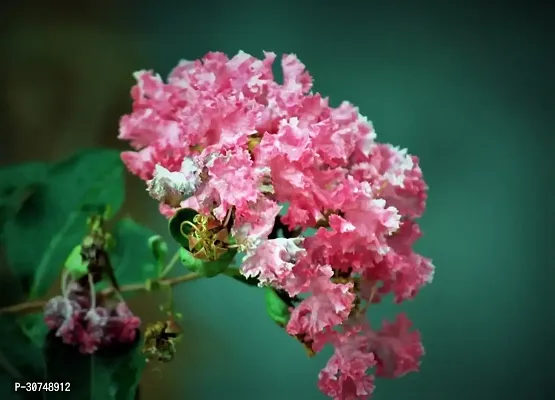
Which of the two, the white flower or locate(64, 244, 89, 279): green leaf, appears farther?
locate(64, 244, 89, 279): green leaf

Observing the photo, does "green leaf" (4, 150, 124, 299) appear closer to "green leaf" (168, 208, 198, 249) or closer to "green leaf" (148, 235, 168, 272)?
"green leaf" (148, 235, 168, 272)

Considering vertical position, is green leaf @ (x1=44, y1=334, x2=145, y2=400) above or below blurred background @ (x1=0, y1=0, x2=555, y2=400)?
below

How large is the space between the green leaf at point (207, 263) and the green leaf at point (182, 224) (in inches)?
0.7

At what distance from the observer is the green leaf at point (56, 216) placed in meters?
1.12

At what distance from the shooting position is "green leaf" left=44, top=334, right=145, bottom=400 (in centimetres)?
105

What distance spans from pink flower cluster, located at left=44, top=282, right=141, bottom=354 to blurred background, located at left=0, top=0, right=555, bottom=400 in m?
0.05

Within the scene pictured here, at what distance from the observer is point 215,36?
114 cm

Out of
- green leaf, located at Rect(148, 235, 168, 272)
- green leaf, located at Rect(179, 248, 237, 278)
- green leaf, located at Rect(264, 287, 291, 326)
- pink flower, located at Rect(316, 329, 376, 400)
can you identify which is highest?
green leaf, located at Rect(148, 235, 168, 272)

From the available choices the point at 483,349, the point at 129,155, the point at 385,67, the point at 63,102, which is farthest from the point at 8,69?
the point at 483,349

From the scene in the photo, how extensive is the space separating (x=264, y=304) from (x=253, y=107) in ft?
1.09

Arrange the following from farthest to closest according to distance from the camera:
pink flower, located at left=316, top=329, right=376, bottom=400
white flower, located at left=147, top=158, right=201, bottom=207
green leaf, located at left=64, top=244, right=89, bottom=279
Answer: green leaf, located at left=64, top=244, right=89, bottom=279 < pink flower, located at left=316, top=329, right=376, bottom=400 < white flower, located at left=147, top=158, right=201, bottom=207

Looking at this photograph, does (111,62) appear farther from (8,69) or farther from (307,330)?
(307,330)

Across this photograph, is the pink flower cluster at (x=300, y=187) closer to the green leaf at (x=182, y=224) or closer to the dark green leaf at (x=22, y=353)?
the green leaf at (x=182, y=224)

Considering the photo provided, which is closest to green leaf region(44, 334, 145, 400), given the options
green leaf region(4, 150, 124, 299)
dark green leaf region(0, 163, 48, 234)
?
green leaf region(4, 150, 124, 299)
